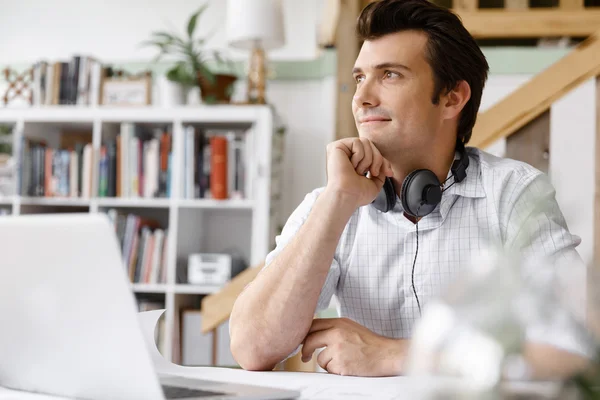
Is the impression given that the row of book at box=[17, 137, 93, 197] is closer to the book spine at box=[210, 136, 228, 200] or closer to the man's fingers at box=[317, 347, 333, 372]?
the book spine at box=[210, 136, 228, 200]

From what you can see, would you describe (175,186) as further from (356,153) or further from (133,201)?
(356,153)

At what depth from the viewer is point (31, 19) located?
12.4 feet

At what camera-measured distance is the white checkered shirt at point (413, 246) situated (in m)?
1.31

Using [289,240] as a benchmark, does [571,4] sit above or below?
above

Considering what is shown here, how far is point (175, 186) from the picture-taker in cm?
307

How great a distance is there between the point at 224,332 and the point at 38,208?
114cm

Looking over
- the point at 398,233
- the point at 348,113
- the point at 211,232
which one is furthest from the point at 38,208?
the point at 398,233

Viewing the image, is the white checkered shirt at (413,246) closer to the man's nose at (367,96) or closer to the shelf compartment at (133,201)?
the man's nose at (367,96)

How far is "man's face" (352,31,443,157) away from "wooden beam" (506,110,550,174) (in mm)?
439

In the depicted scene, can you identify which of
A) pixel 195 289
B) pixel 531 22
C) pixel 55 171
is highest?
pixel 531 22

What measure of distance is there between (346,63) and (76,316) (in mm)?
1985

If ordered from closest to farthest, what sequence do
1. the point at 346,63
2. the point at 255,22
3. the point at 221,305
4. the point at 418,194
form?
the point at 418,194 → the point at 221,305 → the point at 346,63 → the point at 255,22

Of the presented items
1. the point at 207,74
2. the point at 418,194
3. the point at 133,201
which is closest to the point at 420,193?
the point at 418,194

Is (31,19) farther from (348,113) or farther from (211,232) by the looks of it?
(348,113)
